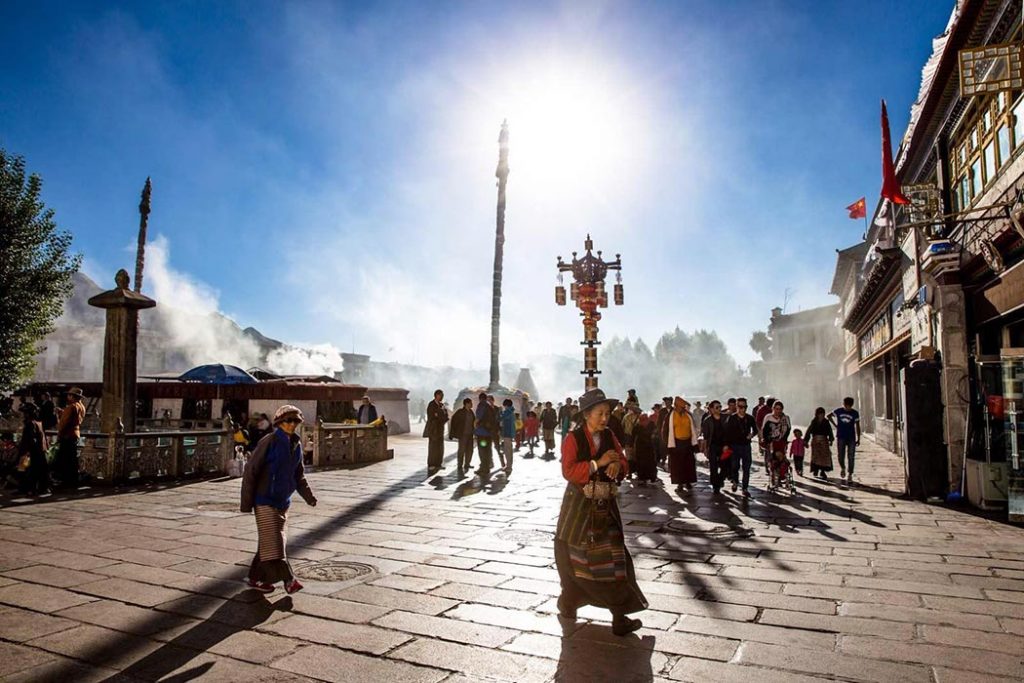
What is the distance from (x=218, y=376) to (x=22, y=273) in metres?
5.51

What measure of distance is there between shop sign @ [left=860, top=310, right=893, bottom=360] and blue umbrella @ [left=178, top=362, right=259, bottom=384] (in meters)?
18.7

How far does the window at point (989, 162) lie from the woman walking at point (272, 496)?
11.1 m

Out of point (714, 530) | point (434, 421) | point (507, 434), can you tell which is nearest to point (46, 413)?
point (434, 421)

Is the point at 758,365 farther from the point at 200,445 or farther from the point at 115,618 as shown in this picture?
the point at 115,618

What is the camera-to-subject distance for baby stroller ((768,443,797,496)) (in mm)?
11109

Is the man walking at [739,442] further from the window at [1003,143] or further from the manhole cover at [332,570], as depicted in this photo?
the manhole cover at [332,570]

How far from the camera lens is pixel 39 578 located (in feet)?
17.3

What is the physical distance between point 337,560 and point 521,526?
2495 millimetres

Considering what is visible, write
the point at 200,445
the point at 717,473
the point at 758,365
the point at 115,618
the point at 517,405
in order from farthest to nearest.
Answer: the point at 758,365 < the point at 517,405 < the point at 200,445 < the point at 717,473 < the point at 115,618

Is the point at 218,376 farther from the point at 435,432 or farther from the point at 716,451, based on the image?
the point at 716,451

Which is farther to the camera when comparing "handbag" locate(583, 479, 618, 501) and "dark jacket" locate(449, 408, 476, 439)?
"dark jacket" locate(449, 408, 476, 439)

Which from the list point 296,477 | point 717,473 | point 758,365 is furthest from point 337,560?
point 758,365

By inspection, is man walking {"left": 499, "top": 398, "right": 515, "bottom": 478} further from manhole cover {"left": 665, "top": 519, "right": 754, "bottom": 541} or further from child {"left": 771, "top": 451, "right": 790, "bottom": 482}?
manhole cover {"left": 665, "top": 519, "right": 754, "bottom": 541}

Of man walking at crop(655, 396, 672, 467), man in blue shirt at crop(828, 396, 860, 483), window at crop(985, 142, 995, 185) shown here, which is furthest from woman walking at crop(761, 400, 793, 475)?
window at crop(985, 142, 995, 185)
